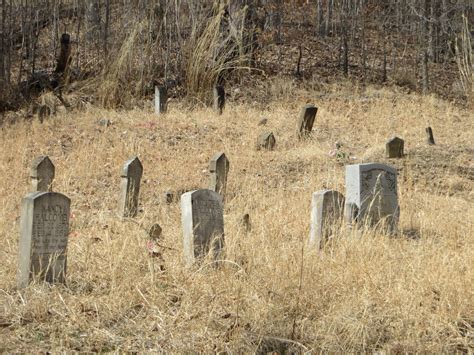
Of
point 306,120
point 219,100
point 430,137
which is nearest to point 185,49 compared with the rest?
point 219,100

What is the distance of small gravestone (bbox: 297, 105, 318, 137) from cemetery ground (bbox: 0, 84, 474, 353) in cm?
36

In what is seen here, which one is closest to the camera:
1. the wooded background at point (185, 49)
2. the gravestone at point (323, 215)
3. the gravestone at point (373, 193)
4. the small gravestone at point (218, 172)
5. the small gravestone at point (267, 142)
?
the gravestone at point (323, 215)

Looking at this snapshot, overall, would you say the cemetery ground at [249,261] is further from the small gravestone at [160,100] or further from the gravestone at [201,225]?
the small gravestone at [160,100]

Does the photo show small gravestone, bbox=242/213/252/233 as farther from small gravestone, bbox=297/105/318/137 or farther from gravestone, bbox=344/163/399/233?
small gravestone, bbox=297/105/318/137

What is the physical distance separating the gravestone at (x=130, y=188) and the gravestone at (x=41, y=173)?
0.89 meters

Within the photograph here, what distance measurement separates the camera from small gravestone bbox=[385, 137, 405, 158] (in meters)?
10.4

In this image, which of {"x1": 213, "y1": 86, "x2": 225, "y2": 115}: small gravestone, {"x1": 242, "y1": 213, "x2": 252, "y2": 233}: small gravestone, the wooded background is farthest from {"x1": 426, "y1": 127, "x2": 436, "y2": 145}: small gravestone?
the wooded background

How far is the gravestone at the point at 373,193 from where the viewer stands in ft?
25.0

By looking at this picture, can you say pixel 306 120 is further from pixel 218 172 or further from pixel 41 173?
pixel 41 173

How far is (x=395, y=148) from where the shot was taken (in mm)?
10492

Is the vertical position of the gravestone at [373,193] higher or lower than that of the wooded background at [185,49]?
lower

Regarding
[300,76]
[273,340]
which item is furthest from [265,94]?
[273,340]

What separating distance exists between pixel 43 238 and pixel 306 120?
7891mm

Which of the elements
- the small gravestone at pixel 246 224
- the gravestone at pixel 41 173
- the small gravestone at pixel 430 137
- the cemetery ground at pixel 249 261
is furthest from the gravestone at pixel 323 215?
the small gravestone at pixel 430 137
